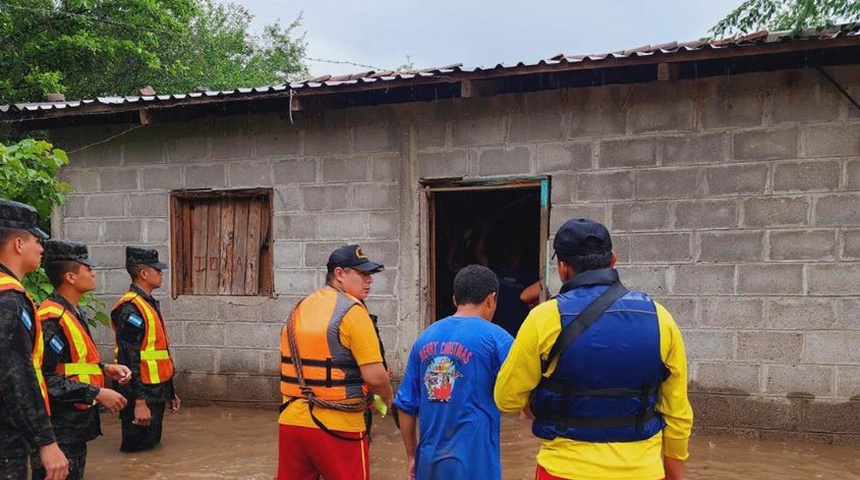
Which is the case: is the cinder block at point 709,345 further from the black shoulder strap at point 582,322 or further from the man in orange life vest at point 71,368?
the man in orange life vest at point 71,368

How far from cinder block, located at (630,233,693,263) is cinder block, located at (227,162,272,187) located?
3.55 meters

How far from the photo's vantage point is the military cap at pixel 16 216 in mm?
2986

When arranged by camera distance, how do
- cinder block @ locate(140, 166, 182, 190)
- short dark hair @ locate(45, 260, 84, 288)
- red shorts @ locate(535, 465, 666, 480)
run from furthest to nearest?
cinder block @ locate(140, 166, 182, 190), short dark hair @ locate(45, 260, 84, 288), red shorts @ locate(535, 465, 666, 480)

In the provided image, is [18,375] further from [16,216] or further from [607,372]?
[607,372]

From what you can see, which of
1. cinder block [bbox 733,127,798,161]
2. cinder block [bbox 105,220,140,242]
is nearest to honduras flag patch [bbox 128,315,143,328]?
cinder block [bbox 105,220,140,242]

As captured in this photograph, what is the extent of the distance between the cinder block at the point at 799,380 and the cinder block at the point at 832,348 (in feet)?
0.23

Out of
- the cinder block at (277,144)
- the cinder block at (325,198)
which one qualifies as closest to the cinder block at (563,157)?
the cinder block at (325,198)

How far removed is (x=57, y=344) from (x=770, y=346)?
16.8ft

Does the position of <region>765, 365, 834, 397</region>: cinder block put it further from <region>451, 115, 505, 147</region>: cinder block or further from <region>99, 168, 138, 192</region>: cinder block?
<region>99, 168, 138, 192</region>: cinder block

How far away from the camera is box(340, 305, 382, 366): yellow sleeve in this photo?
3445 millimetres

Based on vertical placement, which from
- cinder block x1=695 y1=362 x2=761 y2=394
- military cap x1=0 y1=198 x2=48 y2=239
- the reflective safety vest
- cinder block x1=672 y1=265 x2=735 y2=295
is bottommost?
cinder block x1=695 y1=362 x2=761 y2=394

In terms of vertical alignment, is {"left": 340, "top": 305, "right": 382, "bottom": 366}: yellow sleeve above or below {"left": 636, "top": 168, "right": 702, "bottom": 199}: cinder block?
below

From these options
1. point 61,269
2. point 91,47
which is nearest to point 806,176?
point 61,269

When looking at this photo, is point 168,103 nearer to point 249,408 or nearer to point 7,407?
point 249,408
